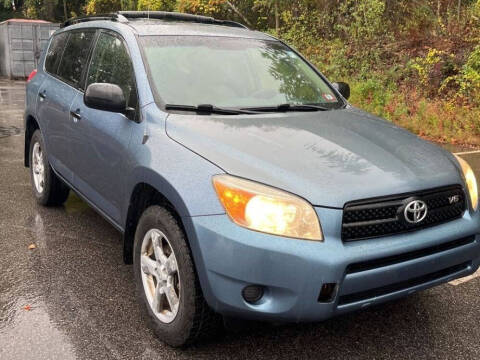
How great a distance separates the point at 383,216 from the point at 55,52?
3.89m

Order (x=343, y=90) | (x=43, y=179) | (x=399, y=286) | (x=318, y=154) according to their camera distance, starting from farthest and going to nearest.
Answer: (x=43, y=179)
(x=343, y=90)
(x=318, y=154)
(x=399, y=286)

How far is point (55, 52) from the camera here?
509 centimetres

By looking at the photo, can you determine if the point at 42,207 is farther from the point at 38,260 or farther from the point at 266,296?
the point at 266,296

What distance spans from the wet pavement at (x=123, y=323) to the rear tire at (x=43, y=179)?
792 millimetres

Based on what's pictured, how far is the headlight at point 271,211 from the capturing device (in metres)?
2.34

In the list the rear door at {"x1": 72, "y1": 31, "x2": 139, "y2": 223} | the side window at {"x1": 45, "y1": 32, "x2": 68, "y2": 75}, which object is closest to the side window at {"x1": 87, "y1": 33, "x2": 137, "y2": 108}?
the rear door at {"x1": 72, "y1": 31, "x2": 139, "y2": 223}

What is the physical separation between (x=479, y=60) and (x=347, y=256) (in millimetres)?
9594

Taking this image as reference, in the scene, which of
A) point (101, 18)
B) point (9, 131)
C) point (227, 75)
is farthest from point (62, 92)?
point (9, 131)

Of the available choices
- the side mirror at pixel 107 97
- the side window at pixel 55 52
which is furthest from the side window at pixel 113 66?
the side window at pixel 55 52

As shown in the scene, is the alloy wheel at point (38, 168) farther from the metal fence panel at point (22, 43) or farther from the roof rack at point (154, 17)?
the metal fence panel at point (22, 43)

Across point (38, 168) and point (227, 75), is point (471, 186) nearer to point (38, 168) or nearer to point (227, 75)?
point (227, 75)

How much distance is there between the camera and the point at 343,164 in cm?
262

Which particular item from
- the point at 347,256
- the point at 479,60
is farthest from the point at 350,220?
the point at 479,60

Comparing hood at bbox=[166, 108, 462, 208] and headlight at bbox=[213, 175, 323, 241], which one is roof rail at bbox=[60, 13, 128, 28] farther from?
headlight at bbox=[213, 175, 323, 241]
